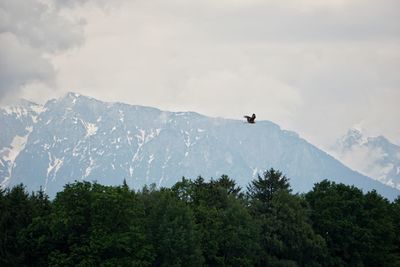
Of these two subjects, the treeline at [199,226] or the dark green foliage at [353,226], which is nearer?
the treeline at [199,226]

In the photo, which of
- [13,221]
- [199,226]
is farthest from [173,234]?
[13,221]

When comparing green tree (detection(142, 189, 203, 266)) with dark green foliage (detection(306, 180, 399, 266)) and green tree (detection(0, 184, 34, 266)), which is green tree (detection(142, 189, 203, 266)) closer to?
green tree (detection(0, 184, 34, 266))

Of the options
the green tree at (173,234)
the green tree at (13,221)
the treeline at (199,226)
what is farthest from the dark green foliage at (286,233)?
→ the green tree at (13,221)

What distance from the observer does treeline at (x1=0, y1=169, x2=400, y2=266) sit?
82188 millimetres

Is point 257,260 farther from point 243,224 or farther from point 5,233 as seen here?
point 5,233

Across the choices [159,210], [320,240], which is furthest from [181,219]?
[320,240]

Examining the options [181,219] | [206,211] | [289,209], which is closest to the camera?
[181,219]

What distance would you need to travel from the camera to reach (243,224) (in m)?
101

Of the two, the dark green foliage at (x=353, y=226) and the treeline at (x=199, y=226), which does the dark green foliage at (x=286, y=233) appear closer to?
the treeline at (x=199, y=226)

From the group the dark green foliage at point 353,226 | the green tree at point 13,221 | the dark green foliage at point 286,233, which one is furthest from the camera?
the dark green foliage at point 353,226

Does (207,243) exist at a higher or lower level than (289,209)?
lower

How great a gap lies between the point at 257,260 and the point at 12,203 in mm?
31954

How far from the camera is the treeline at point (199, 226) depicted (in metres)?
82.2

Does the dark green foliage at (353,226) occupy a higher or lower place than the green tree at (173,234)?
higher
